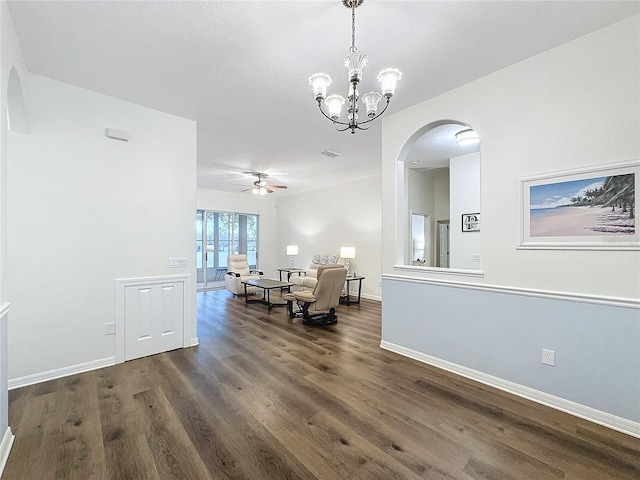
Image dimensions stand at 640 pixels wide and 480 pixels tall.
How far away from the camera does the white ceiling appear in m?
1.98

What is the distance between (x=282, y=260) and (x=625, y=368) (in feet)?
27.9

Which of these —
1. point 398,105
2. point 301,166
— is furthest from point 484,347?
point 301,166

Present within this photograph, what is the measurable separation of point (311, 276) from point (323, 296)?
2.27 m

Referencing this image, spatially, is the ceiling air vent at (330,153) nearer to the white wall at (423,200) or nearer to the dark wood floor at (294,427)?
the white wall at (423,200)

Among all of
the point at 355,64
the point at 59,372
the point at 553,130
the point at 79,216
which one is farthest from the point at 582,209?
the point at 59,372

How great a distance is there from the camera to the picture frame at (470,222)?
4938 mm

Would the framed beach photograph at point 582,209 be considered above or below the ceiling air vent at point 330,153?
below

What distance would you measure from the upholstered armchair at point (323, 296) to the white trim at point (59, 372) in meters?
2.62

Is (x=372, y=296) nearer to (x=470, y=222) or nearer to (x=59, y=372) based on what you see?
(x=470, y=222)

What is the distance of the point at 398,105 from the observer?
131 inches

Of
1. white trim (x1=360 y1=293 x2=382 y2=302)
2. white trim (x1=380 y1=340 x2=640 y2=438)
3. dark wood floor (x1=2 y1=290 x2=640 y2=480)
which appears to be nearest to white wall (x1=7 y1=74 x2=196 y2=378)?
dark wood floor (x1=2 y1=290 x2=640 y2=480)

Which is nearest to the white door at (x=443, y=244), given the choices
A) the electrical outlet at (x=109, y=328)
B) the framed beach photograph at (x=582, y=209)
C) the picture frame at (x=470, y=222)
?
the picture frame at (x=470, y=222)

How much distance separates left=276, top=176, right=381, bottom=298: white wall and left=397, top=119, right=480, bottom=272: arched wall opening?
0.93 m

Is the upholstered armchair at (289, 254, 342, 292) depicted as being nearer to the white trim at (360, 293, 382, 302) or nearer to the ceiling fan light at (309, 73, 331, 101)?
the white trim at (360, 293, 382, 302)
